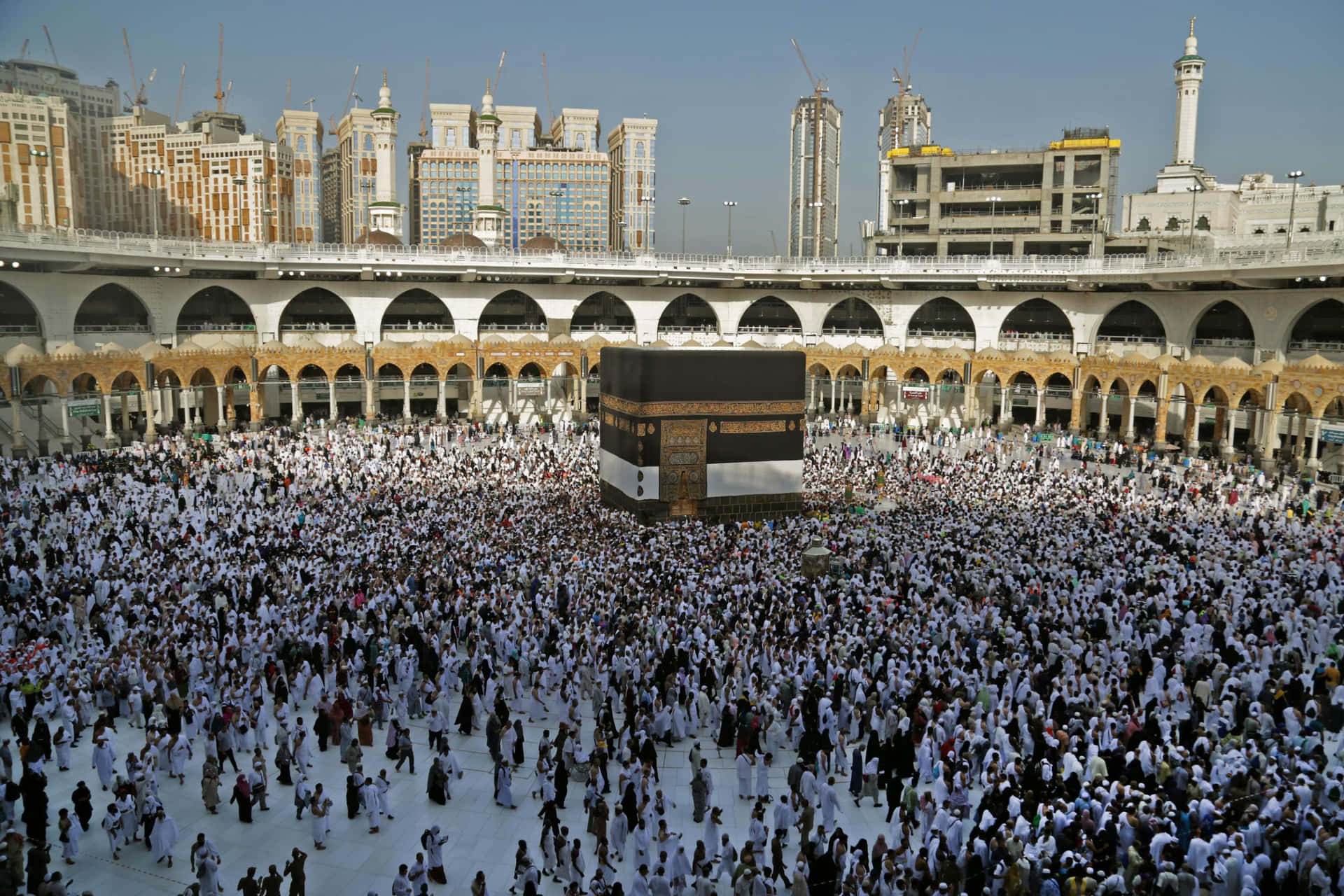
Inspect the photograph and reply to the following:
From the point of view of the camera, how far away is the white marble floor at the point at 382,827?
686 centimetres

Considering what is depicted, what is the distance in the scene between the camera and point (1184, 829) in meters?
Result: 6.93

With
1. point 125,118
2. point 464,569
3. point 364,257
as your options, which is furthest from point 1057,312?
point 125,118

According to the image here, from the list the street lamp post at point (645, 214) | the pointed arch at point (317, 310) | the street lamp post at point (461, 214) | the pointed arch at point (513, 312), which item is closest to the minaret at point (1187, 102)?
the pointed arch at point (513, 312)

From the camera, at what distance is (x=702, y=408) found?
61.0 ft

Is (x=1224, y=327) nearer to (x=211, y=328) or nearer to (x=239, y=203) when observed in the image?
(x=211, y=328)

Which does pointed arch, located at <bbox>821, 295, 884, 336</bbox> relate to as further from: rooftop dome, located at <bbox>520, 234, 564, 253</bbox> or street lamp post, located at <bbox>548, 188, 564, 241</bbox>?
street lamp post, located at <bbox>548, 188, 564, 241</bbox>

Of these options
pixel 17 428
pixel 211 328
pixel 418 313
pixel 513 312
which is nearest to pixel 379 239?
pixel 418 313

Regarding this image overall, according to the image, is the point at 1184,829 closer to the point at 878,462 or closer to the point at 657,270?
the point at 878,462

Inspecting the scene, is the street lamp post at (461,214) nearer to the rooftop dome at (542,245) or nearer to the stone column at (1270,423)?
the rooftop dome at (542,245)

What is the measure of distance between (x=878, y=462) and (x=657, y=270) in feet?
46.8

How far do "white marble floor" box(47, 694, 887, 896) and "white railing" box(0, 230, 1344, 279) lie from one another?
21.4 m

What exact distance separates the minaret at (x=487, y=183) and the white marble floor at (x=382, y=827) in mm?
32962

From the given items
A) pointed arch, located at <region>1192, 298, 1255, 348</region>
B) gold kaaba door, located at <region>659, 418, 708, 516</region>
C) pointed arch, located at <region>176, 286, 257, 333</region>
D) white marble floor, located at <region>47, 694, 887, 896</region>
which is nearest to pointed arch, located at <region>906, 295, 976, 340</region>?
pointed arch, located at <region>1192, 298, 1255, 348</region>

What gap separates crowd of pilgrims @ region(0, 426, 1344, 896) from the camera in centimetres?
681
